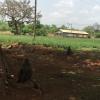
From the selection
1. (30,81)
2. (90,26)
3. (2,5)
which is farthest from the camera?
(90,26)

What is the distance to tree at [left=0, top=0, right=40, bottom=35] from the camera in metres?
70.3

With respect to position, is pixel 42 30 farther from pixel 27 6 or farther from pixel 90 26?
pixel 90 26

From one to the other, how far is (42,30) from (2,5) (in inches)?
388

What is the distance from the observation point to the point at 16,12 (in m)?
70.3

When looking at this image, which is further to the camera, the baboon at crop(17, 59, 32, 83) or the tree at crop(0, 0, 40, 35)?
the tree at crop(0, 0, 40, 35)

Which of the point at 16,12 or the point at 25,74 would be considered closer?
the point at 25,74

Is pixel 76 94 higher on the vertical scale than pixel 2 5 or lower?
lower

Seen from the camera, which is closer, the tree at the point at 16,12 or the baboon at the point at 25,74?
the baboon at the point at 25,74

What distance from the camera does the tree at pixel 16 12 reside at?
70312mm

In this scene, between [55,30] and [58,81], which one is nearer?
[58,81]

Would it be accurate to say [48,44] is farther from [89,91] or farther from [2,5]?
[2,5]

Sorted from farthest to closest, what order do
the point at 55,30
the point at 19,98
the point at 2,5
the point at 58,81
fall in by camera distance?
the point at 55,30 → the point at 2,5 → the point at 58,81 → the point at 19,98

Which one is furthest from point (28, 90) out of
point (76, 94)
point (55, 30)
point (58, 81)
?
point (55, 30)

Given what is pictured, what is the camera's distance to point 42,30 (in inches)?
2911
